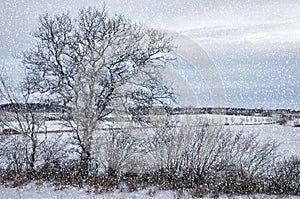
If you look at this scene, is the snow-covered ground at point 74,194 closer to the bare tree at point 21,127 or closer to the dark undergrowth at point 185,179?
the dark undergrowth at point 185,179

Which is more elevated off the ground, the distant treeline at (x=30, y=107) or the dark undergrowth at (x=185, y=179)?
the distant treeline at (x=30, y=107)

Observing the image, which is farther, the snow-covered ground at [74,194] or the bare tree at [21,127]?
the bare tree at [21,127]

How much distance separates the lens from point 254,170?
12.9 meters

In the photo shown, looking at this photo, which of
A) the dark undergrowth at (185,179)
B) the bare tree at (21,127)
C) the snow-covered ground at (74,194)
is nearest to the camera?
the snow-covered ground at (74,194)

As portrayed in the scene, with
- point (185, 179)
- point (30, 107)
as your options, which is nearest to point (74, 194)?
point (185, 179)

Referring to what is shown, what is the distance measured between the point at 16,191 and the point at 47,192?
87cm

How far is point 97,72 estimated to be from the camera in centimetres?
1410

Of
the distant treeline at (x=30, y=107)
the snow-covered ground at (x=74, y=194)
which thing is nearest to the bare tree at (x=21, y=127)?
the distant treeline at (x=30, y=107)

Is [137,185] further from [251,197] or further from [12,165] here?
[12,165]

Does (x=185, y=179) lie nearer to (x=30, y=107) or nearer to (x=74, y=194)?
(x=74, y=194)

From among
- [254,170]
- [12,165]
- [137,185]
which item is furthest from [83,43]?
[254,170]

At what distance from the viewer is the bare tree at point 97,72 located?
14203 millimetres

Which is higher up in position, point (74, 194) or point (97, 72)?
point (97, 72)

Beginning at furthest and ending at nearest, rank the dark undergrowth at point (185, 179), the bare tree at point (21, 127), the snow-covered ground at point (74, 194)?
the bare tree at point (21, 127) < the dark undergrowth at point (185, 179) < the snow-covered ground at point (74, 194)
